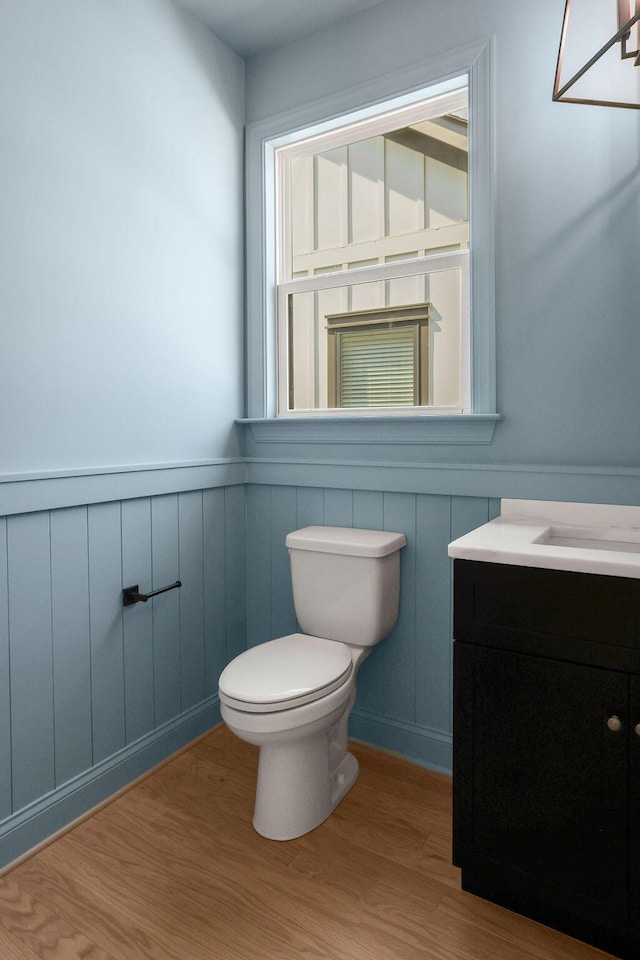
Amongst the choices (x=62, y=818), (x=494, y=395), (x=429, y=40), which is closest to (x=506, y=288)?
(x=494, y=395)

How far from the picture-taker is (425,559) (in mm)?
1940

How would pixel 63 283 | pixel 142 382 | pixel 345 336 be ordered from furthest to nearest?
1. pixel 345 336
2. pixel 142 382
3. pixel 63 283

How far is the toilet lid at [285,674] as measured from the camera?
1.49m

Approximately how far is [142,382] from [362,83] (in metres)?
1.27

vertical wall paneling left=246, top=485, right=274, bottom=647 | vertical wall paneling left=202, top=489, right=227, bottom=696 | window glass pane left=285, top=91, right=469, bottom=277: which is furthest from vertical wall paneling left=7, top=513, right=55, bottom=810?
window glass pane left=285, top=91, right=469, bottom=277

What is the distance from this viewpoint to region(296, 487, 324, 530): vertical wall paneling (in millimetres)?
2152

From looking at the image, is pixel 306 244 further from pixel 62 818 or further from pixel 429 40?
pixel 62 818

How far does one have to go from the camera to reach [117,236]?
5.76 feet

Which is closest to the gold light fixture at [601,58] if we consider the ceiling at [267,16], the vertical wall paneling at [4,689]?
the ceiling at [267,16]

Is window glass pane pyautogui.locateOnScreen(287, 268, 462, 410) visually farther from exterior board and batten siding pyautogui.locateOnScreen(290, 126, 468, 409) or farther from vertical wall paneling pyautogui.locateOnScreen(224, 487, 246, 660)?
vertical wall paneling pyautogui.locateOnScreen(224, 487, 246, 660)

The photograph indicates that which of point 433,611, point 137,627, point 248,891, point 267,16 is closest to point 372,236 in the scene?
point 267,16

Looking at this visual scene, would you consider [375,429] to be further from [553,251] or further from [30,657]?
[30,657]

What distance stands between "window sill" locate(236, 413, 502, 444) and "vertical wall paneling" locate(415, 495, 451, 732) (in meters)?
0.21

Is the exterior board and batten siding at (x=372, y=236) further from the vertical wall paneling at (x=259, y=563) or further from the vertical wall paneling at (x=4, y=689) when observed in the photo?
the vertical wall paneling at (x=4, y=689)
